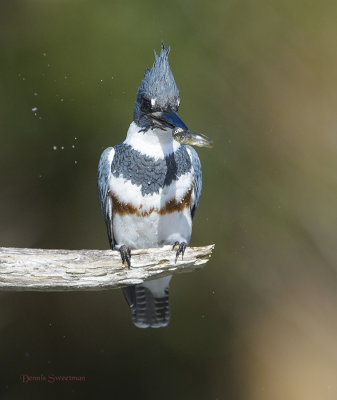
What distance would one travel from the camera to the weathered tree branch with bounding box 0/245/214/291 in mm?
1856

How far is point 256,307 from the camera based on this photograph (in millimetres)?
3887

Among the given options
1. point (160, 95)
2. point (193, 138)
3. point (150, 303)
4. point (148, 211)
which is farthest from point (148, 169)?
point (150, 303)

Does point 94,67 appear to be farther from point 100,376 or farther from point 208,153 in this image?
point 100,376

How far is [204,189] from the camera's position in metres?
3.68

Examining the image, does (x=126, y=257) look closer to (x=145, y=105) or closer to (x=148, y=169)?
(x=148, y=169)

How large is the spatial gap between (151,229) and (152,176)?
0.19 m

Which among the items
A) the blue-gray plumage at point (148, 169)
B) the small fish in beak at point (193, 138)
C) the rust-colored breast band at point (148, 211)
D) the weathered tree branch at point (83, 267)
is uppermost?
the small fish in beak at point (193, 138)

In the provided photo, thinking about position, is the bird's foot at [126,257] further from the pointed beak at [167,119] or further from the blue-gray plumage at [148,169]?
the pointed beak at [167,119]

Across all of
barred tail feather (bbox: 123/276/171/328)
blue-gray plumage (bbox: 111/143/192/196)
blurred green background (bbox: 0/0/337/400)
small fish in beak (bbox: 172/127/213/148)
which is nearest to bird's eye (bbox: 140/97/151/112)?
blue-gray plumage (bbox: 111/143/192/196)

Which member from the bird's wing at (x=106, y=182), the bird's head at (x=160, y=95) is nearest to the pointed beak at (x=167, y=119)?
the bird's head at (x=160, y=95)

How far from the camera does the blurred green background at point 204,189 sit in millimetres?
3475

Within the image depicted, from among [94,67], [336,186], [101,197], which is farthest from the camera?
[336,186]

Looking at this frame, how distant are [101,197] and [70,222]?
1.33 meters

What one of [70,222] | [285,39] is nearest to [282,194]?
[285,39]
